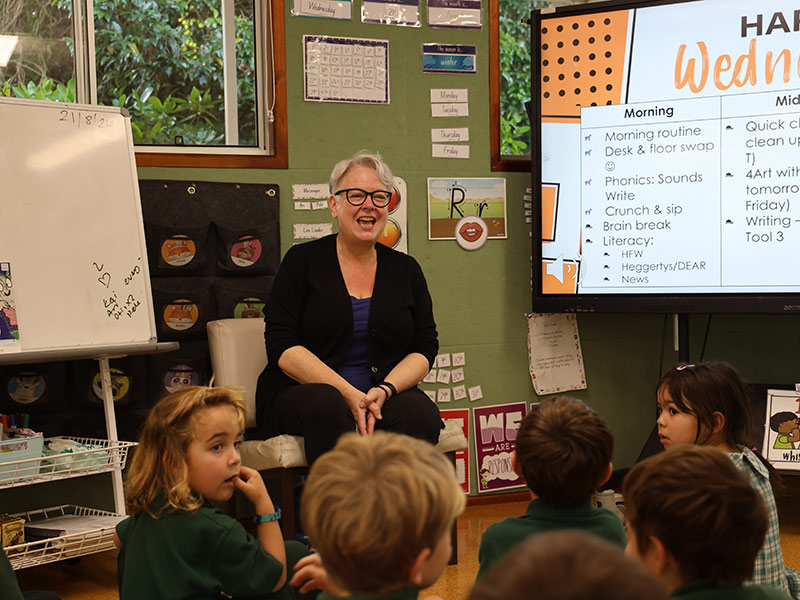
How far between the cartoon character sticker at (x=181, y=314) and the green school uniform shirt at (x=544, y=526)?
6.01 feet

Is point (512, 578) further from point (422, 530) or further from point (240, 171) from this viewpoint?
point (240, 171)

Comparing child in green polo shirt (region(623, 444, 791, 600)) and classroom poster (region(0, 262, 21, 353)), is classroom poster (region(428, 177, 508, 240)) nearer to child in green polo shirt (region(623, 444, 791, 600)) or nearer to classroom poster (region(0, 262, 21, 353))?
classroom poster (region(0, 262, 21, 353))

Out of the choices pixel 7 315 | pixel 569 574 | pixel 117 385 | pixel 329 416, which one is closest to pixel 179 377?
pixel 117 385

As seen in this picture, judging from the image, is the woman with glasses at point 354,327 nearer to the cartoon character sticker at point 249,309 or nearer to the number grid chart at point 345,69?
the cartoon character sticker at point 249,309

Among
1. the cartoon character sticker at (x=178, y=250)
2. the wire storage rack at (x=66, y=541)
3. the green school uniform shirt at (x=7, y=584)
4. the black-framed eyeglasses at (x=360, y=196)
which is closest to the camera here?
the green school uniform shirt at (x=7, y=584)

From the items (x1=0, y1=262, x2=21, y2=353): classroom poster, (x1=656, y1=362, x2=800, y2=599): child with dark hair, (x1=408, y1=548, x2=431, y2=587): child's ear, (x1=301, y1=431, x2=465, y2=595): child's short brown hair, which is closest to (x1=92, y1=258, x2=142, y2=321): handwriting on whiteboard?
(x1=0, y1=262, x2=21, y2=353): classroom poster

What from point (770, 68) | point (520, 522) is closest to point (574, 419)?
point (520, 522)

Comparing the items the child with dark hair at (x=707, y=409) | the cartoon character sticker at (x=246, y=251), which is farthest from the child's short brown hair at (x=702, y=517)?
the cartoon character sticker at (x=246, y=251)

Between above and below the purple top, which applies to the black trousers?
below

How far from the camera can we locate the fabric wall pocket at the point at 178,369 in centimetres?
305

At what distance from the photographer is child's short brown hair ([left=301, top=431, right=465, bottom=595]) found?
953mm

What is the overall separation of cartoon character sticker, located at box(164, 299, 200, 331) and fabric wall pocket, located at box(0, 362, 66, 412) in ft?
1.27

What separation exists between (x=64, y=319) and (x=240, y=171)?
0.93 meters

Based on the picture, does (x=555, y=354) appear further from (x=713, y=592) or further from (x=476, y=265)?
(x=713, y=592)
